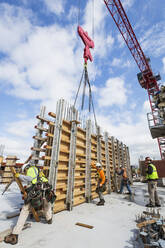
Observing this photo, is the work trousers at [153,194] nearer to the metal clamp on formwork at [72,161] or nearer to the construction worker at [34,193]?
the metal clamp on formwork at [72,161]

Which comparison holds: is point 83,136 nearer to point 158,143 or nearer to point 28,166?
point 28,166

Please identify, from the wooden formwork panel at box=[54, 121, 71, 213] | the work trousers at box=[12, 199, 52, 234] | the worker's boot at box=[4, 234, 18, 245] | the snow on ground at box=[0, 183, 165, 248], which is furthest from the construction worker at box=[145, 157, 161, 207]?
the worker's boot at box=[4, 234, 18, 245]

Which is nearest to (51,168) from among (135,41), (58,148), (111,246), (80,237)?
(58,148)

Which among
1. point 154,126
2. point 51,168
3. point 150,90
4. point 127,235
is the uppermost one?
point 150,90

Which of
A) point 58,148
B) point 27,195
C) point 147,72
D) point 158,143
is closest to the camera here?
point 27,195

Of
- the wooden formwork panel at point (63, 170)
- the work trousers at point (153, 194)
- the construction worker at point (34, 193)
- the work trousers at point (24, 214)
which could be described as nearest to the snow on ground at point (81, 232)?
the work trousers at point (24, 214)

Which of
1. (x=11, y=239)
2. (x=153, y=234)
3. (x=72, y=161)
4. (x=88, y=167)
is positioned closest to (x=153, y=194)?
(x=88, y=167)

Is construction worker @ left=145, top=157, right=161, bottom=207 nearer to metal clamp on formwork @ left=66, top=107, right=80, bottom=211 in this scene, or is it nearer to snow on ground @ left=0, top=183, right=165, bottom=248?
snow on ground @ left=0, top=183, right=165, bottom=248

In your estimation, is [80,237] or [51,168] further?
[51,168]

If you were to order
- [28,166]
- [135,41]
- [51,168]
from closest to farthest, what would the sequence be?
[28,166], [51,168], [135,41]

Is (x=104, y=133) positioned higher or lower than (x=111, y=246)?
higher

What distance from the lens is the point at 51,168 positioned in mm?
4875

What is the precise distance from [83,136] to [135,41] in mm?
24290

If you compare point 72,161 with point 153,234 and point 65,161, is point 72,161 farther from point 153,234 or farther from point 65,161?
point 153,234
